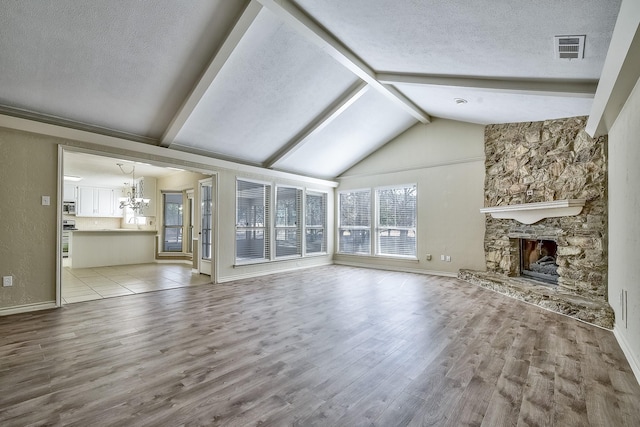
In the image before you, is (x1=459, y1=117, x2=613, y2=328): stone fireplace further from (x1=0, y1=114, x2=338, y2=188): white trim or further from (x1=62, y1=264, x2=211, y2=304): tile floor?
(x1=62, y1=264, x2=211, y2=304): tile floor

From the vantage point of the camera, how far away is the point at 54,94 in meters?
3.78

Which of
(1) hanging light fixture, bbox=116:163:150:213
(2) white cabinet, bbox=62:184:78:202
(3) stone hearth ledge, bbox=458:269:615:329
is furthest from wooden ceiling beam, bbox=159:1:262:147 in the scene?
(2) white cabinet, bbox=62:184:78:202

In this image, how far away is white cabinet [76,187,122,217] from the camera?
9844 millimetres

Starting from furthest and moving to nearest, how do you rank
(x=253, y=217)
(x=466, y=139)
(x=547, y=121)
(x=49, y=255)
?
(x=253, y=217) → (x=466, y=139) → (x=547, y=121) → (x=49, y=255)

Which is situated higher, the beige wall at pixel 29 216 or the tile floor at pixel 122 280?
the beige wall at pixel 29 216

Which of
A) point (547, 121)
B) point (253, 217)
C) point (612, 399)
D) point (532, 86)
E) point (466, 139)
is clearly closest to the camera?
point (612, 399)

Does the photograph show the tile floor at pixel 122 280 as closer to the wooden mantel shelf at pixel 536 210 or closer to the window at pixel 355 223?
the window at pixel 355 223

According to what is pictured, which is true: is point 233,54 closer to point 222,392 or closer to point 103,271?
point 222,392

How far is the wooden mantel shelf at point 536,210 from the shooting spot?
4348 millimetres

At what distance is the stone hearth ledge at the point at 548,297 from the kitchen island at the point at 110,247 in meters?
8.09

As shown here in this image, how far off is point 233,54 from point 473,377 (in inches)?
163

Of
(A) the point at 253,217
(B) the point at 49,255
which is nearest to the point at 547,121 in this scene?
(A) the point at 253,217

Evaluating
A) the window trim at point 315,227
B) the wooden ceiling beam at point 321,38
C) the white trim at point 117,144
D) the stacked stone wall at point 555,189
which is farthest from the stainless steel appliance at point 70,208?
the stacked stone wall at point 555,189

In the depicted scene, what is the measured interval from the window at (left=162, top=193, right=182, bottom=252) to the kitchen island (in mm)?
377
